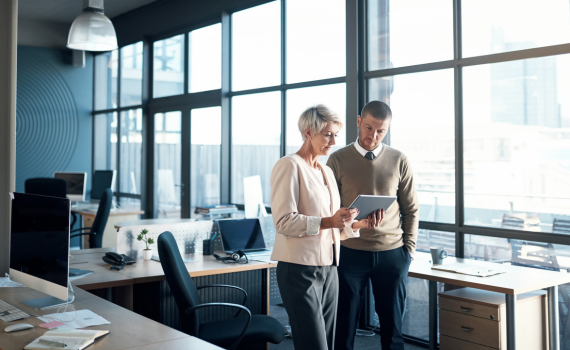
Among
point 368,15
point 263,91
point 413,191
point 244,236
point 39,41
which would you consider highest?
point 39,41

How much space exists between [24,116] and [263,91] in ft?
15.8

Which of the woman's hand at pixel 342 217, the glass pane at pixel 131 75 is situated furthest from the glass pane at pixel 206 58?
the woman's hand at pixel 342 217

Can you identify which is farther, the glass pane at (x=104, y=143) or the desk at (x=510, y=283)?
the glass pane at (x=104, y=143)

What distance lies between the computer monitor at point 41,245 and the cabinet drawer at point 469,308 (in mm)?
2106

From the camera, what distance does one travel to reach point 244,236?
3699 mm

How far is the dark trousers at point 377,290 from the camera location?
9.10 ft

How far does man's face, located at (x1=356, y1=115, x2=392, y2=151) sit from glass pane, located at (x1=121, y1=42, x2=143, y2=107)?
5465 mm

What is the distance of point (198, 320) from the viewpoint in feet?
8.44

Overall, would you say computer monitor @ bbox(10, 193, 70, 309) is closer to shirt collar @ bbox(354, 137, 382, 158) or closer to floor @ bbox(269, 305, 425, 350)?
→ shirt collar @ bbox(354, 137, 382, 158)

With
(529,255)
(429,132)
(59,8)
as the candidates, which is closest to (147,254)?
(429,132)

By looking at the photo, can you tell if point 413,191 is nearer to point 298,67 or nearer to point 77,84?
point 298,67

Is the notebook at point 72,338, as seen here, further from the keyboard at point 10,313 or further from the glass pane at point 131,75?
the glass pane at point 131,75

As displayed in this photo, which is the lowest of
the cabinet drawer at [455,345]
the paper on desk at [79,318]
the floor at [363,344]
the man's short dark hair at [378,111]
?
the floor at [363,344]

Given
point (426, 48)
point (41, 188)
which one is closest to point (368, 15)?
point (426, 48)
